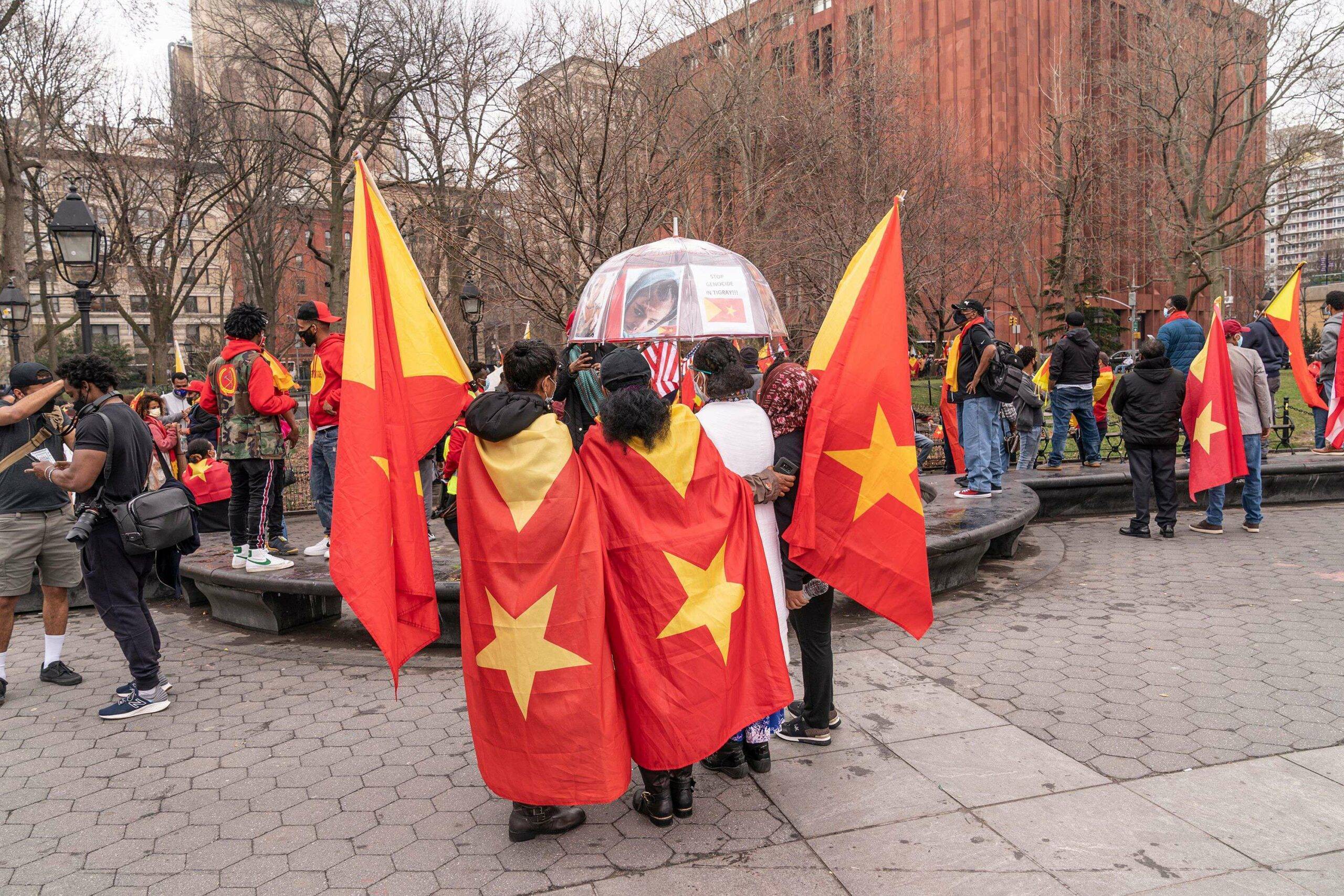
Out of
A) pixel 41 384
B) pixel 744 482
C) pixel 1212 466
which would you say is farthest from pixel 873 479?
pixel 1212 466

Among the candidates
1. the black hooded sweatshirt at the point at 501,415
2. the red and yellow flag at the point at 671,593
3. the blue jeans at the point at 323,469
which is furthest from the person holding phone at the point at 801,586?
the blue jeans at the point at 323,469

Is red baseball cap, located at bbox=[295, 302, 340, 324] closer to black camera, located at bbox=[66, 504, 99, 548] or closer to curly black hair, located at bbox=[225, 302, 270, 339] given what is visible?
curly black hair, located at bbox=[225, 302, 270, 339]

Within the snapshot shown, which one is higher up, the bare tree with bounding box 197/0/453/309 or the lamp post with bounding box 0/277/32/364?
the bare tree with bounding box 197/0/453/309

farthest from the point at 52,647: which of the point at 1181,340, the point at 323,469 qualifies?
the point at 1181,340

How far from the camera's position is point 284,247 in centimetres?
3888

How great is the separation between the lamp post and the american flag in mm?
14717

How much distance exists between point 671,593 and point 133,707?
137 inches

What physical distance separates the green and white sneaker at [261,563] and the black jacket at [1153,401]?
736cm

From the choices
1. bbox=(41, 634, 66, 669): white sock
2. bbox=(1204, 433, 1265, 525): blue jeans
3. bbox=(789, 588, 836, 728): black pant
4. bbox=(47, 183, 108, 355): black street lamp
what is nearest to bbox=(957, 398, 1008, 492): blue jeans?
bbox=(1204, 433, 1265, 525): blue jeans

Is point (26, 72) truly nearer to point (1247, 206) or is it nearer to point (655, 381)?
point (655, 381)

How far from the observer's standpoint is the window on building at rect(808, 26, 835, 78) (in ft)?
76.2

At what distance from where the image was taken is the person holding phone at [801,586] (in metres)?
4.18

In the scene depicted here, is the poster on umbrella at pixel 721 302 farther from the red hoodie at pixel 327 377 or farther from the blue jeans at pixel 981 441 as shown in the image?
the blue jeans at pixel 981 441

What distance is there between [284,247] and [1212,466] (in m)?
38.1
